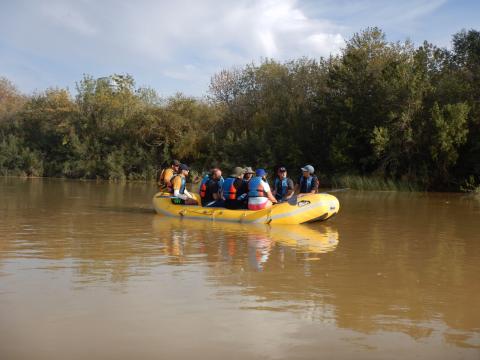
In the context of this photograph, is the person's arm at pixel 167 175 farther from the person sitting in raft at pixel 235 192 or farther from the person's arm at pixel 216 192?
the person sitting in raft at pixel 235 192

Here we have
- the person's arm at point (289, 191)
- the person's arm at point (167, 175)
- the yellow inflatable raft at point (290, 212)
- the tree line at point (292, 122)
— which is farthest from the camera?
the tree line at point (292, 122)

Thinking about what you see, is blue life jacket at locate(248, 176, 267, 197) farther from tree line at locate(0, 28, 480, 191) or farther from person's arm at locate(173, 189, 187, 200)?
tree line at locate(0, 28, 480, 191)

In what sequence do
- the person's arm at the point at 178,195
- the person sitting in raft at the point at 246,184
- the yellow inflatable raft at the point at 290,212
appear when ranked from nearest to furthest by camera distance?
the yellow inflatable raft at the point at 290,212, the person sitting in raft at the point at 246,184, the person's arm at the point at 178,195

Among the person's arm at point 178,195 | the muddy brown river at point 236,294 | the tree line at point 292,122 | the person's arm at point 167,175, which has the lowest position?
the muddy brown river at point 236,294

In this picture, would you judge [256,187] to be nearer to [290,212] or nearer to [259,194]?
[259,194]

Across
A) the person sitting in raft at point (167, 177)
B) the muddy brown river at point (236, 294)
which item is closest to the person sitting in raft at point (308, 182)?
the muddy brown river at point (236, 294)

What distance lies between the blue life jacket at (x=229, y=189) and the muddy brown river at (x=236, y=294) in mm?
1447

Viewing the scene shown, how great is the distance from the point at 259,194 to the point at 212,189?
52.9 inches

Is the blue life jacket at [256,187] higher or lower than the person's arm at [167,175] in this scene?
lower

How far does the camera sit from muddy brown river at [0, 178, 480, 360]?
377 centimetres

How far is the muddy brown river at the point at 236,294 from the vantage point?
3.77m

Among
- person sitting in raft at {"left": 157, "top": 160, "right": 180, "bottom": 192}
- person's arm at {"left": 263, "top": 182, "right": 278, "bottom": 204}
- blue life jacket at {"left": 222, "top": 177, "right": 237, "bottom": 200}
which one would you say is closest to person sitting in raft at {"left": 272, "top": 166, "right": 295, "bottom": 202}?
person's arm at {"left": 263, "top": 182, "right": 278, "bottom": 204}

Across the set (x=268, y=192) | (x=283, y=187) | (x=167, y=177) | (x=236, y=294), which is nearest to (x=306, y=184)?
(x=283, y=187)

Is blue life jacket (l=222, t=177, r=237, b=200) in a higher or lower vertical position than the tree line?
lower
